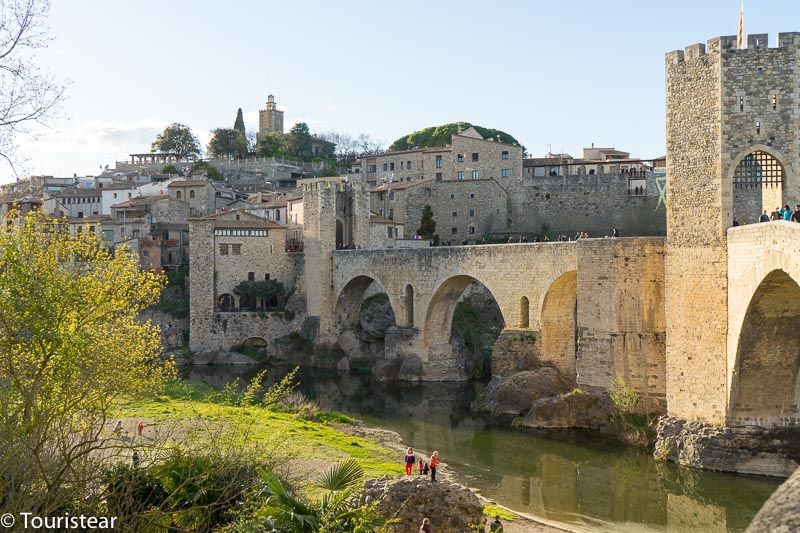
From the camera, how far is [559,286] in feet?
107

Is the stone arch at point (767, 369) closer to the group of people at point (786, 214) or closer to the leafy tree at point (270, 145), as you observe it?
the group of people at point (786, 214)

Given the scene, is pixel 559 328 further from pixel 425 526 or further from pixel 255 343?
pixel 255 343

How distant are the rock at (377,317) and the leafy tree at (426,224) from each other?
13716 millimetres

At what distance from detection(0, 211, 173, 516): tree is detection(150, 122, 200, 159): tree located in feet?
269

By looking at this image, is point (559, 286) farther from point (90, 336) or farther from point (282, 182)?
point (282, 182)

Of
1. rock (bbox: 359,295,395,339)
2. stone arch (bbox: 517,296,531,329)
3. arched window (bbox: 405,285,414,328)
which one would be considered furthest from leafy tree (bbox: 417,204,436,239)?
stone arch (bbox: 517,296,531,329)

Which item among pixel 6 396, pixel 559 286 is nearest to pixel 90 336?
pixel 6 396

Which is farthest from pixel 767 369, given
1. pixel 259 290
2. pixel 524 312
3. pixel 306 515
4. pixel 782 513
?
pixel 259 290

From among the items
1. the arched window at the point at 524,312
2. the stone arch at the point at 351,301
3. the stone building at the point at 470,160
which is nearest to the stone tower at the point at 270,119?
the stone building at the point at 470,160

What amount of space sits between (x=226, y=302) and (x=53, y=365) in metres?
38.0

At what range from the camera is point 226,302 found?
49812mm

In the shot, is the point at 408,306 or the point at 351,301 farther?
the point at 351,301

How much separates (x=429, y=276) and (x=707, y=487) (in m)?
21.4

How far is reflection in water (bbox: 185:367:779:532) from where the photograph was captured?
19.5m
